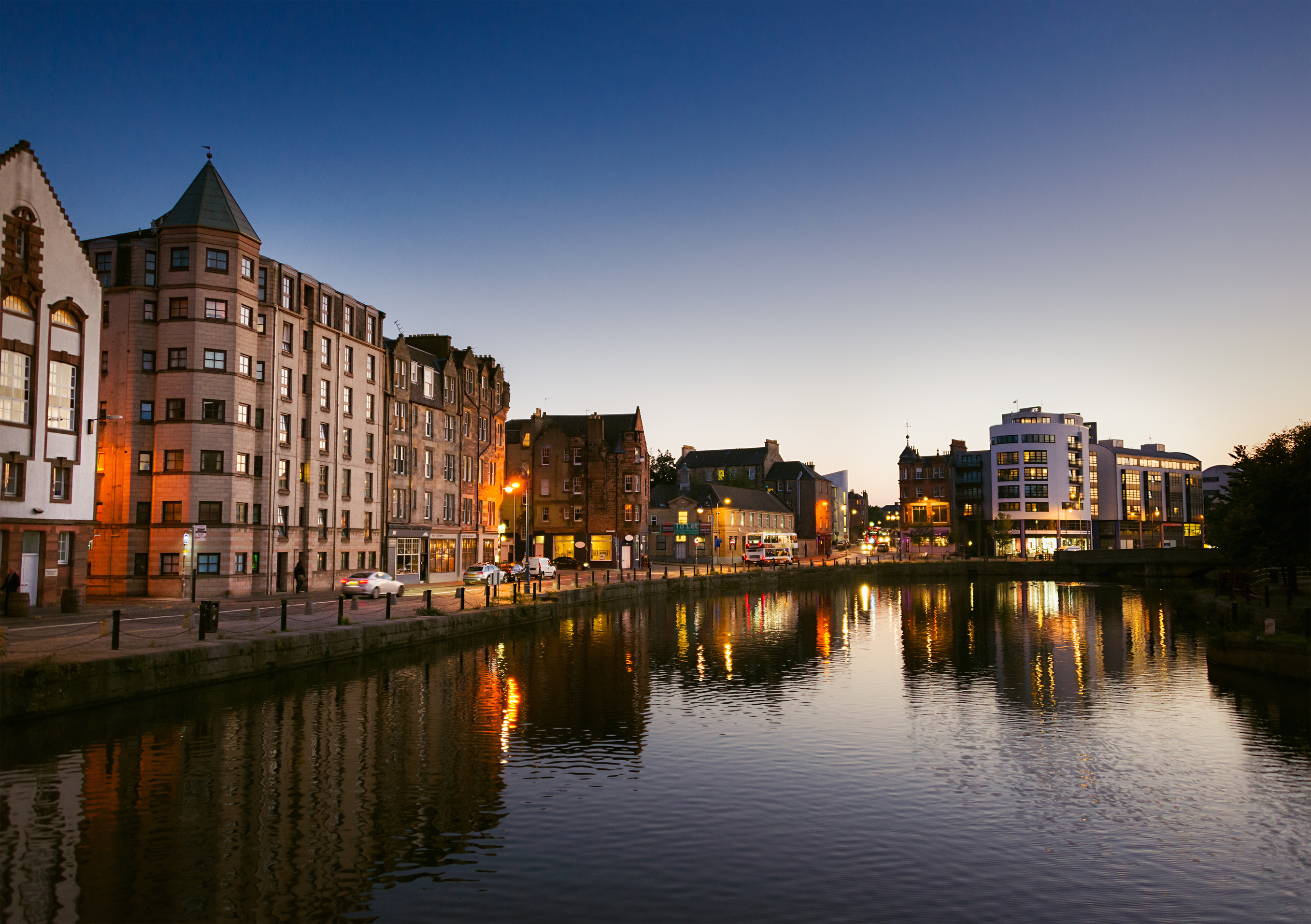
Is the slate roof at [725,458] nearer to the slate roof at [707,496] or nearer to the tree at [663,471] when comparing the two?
the tree at [663,471]

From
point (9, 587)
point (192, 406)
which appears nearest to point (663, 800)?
point (9, 587)

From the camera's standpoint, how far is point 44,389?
4053 centimetres

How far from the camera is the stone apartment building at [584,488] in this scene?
3979 inches

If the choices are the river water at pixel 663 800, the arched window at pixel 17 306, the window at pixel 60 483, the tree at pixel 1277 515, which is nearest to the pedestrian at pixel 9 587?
the window at pixel 60 483

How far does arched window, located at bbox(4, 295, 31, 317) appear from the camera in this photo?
38.9 metres

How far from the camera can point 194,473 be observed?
172ft

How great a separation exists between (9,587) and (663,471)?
144 metres

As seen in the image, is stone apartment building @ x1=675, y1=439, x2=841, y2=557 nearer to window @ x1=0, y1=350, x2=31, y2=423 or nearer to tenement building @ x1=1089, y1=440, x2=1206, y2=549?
tenement building @ x1=1089, y1=440, x2=1206, y2=549

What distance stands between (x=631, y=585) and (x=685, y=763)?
→ 5197cm

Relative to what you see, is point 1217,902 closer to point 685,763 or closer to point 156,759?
point 685,763

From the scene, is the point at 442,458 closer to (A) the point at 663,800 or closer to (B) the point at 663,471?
(A) the point at 663,800

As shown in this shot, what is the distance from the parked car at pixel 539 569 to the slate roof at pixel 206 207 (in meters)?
31.7

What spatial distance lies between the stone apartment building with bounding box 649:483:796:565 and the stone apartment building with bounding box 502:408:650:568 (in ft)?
65.4

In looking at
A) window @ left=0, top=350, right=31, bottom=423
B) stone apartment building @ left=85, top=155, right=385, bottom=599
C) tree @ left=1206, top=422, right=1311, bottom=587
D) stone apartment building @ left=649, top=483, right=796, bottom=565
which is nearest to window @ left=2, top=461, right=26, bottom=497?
window @ left=0, top=350, right=31, bottom=423
